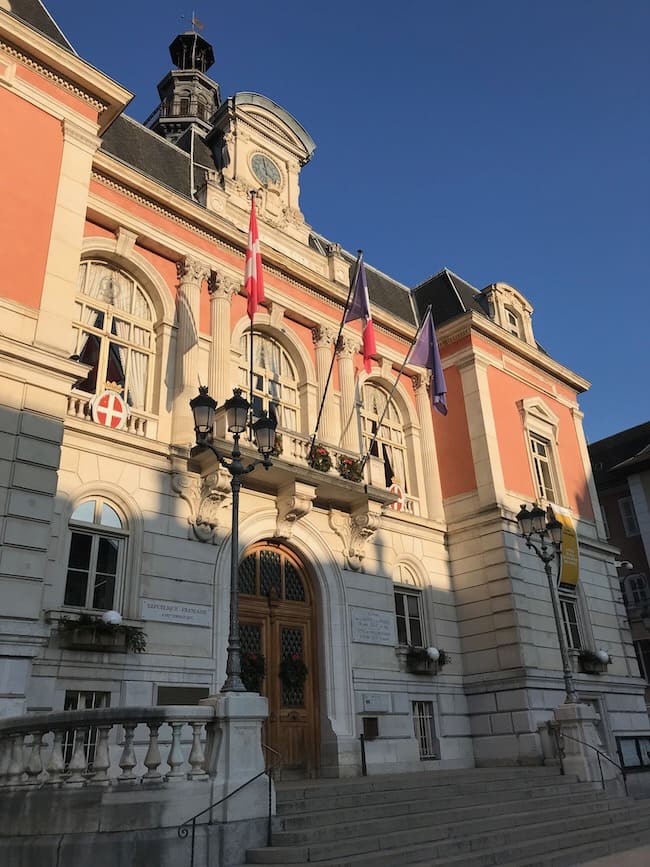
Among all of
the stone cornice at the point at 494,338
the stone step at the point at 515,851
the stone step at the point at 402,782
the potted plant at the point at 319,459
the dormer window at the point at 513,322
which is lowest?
the stone step at the point at 515,851

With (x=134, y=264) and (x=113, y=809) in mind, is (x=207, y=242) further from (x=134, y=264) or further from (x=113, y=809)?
(x=113, y=809)

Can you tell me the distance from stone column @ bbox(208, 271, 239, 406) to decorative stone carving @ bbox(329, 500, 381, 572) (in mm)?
3904

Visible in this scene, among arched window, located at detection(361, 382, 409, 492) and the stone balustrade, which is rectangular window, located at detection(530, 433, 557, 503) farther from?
the stone balustrade

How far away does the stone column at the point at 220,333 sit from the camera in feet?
52.4

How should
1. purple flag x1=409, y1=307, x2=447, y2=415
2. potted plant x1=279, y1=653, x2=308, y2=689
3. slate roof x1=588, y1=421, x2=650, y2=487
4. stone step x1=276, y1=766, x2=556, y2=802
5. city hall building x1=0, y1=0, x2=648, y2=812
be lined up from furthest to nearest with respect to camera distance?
Result: slate roof x1=588, y1=421, x2=650, y2=487 < purple flag x1=409, y1=307, x2=447, y2=415 < potted plant x1=279, y1=653, x2=308, y2=689 < city hall building x1=0, y1=0, x2=648, y2=812 < stone step x1=276, y1=766, x2=556, y2=802

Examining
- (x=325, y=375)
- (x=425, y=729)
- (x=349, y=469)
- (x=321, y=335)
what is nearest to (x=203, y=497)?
(x=349, y=469)

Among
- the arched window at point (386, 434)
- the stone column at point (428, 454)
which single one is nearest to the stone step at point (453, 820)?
the stone column at point (428, 454)

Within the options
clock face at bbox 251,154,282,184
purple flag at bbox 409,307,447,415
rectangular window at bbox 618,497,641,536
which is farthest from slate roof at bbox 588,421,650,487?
clock face at bbox 251,154,282,184

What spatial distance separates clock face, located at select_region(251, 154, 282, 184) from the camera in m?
19.8

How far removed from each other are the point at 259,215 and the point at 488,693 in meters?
13.5

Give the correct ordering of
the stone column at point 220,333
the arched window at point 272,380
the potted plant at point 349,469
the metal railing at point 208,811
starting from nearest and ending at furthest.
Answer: the metal railing at point 208,811
the stone column at point 220,333
the potted plant at point 349,469
the arched window at point 272,380

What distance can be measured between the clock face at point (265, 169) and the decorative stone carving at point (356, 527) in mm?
9414

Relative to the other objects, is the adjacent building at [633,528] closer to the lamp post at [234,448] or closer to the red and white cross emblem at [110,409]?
the red and white cross emblem at [110,409]

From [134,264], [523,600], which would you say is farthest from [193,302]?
A: [523,600]
